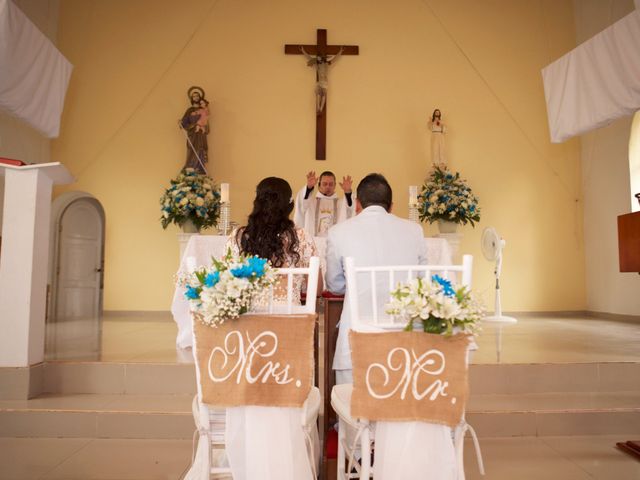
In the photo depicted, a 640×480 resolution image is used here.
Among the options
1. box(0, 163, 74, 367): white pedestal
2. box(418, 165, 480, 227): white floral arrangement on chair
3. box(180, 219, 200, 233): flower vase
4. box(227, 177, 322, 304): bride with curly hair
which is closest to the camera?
box(227, 177, 322, 304): bride with curly hair

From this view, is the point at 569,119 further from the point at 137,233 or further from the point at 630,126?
the point at 137,233

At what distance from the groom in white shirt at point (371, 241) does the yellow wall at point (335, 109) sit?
4987 millimetres

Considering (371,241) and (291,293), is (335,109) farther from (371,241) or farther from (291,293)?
(291,293)

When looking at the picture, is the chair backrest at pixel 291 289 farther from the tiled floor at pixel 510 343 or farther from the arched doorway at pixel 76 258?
the arched doorway at pixel 76 258

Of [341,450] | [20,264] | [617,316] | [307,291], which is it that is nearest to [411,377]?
[307,291]

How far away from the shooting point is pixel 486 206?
294 inches

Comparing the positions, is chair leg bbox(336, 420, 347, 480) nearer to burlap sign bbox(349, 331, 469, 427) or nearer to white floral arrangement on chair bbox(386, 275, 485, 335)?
burlap sign bbox(349, 331, 469, 427)

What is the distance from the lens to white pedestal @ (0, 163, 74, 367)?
3197mm

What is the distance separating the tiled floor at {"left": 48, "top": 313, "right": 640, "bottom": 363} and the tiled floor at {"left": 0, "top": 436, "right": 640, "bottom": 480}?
2.37 ft

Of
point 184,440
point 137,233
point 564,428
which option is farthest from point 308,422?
point 137,233

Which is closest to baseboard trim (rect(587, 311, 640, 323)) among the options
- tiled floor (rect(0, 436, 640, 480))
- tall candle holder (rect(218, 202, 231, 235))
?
tiled floor (rect(0, 436, 640, 480))

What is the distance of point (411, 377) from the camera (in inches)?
66.9

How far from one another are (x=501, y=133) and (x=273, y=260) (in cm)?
617

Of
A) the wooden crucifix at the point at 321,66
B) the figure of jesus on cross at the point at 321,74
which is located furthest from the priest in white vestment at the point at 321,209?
the figure of jesus on cross at the point at 321,74
